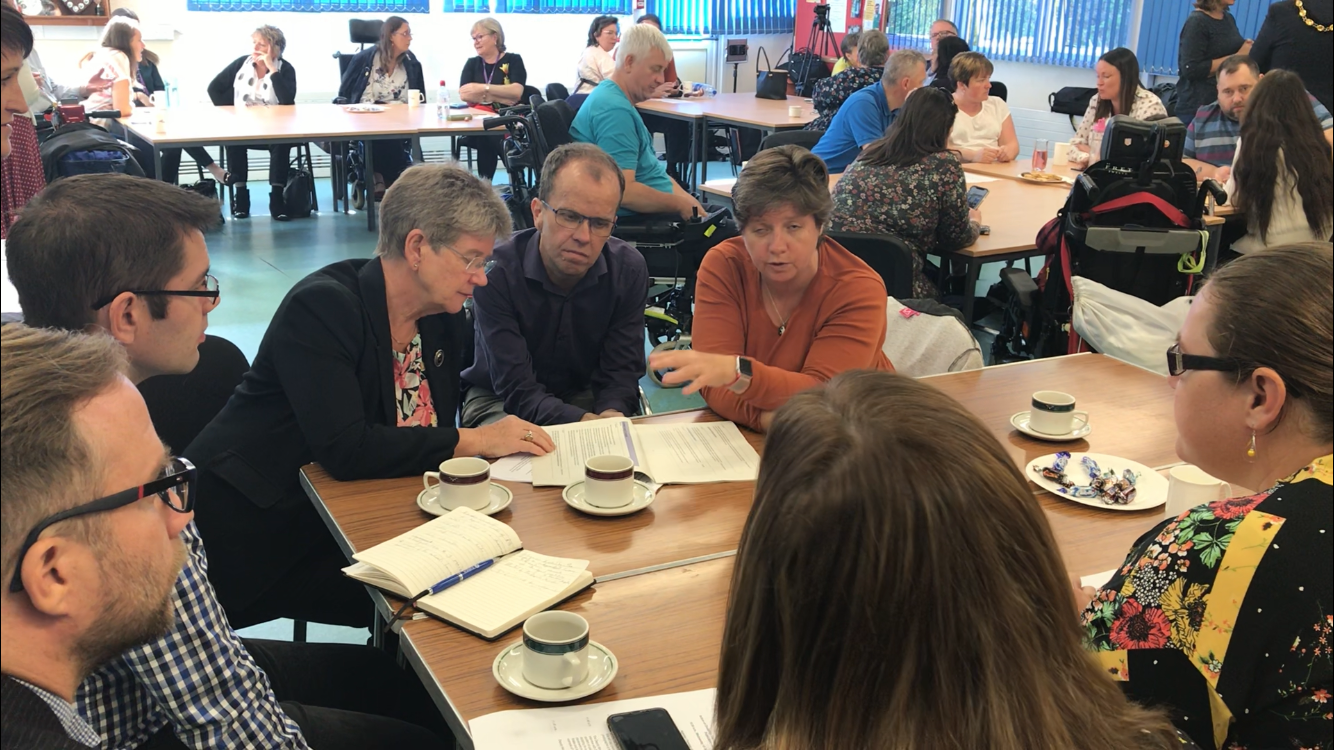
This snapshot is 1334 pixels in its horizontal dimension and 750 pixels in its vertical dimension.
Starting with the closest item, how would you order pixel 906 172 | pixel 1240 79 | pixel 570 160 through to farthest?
pixel 570 160, pixel 906 172, pixel 1240 79

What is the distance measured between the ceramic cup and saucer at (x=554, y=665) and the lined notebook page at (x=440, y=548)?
0.81 ft

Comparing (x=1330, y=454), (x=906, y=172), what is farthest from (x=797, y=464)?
(x=906, y=172)

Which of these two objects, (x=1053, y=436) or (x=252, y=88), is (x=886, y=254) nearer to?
(x=1053, y=436)

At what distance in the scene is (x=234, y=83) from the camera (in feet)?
25.9

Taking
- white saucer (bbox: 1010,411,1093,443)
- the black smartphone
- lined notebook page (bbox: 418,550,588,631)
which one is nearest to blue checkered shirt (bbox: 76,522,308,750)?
lined notebook page (bbox: 418,550,588,631)

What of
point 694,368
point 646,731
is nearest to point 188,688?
point 646,731

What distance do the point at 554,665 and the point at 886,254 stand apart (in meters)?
2.54

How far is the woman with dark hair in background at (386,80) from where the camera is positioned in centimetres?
789

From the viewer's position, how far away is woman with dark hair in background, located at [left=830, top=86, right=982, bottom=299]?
3.87m

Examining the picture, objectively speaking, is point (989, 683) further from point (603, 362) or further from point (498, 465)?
point (603, 362)

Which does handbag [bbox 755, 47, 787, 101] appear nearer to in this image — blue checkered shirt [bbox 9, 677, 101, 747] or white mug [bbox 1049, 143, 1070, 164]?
white mug [bbox 1049, 143, 1070, 164]

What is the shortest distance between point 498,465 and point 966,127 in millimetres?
4895

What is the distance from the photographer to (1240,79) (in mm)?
5289

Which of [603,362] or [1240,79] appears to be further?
[1240,79]
